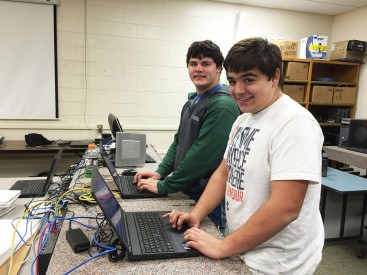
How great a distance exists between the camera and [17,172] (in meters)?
3.97

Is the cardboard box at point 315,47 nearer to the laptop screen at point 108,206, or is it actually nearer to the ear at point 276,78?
the ear at point 276,78

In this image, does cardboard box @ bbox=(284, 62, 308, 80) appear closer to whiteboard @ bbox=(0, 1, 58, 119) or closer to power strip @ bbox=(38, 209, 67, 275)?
whiteboard @ bbox=(0, 1, 58, 119)

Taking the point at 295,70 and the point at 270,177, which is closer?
the point at 270,177

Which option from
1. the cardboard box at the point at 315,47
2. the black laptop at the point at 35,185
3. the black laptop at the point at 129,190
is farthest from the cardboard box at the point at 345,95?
the black laptop at the point at 35,185

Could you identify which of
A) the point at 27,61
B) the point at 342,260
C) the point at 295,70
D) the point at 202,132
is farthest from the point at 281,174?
Result: the point at 27,61

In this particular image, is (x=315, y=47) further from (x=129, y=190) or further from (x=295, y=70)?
(x=129, y=190)

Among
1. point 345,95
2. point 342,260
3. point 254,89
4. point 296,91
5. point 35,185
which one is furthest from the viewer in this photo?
point 345,95

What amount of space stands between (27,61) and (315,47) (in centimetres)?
394

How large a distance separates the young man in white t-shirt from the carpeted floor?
71.0 inches

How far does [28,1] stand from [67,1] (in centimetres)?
46

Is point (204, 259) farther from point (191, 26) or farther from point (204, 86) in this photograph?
point (191, 26)

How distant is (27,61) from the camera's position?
12.4 feet

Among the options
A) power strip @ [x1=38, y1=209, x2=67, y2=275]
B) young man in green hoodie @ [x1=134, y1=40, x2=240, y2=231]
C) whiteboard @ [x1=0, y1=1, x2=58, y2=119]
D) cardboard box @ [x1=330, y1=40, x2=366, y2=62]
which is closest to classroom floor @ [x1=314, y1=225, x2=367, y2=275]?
young man in green hoodie @ [x1=134, y1=40, x2=240, y2=231]

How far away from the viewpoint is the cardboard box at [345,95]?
4.40 m
